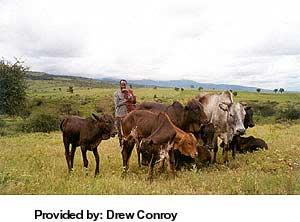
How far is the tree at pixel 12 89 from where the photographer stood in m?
36.9

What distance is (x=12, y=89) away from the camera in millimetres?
37625

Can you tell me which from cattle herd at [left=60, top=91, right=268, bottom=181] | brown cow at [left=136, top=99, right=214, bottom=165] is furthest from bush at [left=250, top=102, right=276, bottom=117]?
brown cow at [left=136, top=99, right=214, bottom=165]

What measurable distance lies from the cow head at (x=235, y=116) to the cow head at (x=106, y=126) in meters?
3.13

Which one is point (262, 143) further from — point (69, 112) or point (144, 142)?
point (69, 112)

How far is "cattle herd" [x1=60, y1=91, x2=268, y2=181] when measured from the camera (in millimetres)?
9359

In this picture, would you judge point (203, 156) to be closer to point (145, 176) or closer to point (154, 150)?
point (145, 176)

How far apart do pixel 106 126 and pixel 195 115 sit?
7.07 feet

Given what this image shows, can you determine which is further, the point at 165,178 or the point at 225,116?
the point at 225,116

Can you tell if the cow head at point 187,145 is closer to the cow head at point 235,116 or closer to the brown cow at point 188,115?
the brown cow at point 188,115

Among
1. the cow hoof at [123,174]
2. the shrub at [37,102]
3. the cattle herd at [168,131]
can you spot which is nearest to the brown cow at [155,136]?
the cattle herd at [168,131]

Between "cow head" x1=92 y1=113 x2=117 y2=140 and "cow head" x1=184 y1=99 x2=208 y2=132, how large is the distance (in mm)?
1824

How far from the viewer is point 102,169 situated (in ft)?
37.2
